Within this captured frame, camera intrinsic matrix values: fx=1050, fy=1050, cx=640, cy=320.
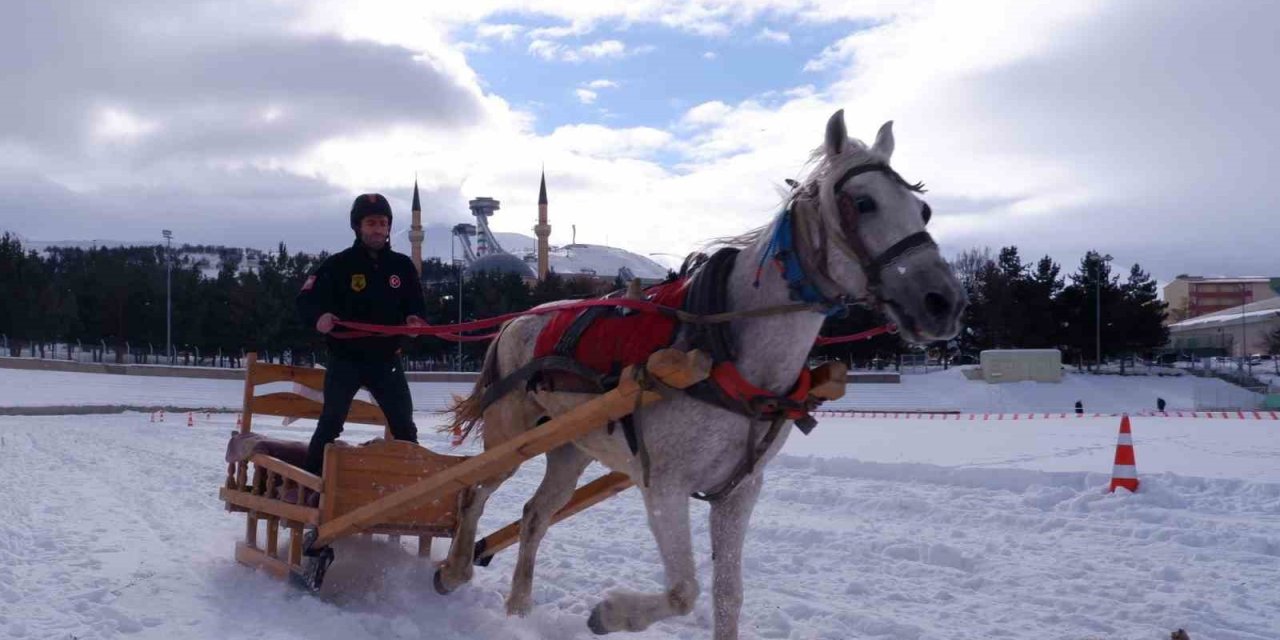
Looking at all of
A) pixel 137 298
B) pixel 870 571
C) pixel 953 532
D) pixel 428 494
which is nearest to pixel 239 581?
pixel 428 494

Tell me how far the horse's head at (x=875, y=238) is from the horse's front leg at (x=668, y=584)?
1.04 metres

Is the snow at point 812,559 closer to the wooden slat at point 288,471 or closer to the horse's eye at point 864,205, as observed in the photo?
the wooden slat at point 288,471

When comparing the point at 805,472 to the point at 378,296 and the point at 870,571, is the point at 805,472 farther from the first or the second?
the point at 378,296

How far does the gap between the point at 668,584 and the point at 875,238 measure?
1.53 metres

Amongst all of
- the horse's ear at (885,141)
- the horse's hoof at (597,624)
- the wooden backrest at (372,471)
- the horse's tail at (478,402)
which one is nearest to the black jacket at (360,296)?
the horse's tail at (478,402)

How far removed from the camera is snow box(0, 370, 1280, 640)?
5.00m

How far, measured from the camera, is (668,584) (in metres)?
4.02

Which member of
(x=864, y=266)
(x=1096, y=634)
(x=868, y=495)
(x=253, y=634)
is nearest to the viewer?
(x=864, y=266)

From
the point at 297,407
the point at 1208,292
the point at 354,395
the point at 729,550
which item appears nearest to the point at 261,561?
the point at 354,395

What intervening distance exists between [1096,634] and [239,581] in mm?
4413

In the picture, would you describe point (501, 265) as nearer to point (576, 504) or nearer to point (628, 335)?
point (576, 504)

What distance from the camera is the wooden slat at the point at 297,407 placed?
22.0 feet

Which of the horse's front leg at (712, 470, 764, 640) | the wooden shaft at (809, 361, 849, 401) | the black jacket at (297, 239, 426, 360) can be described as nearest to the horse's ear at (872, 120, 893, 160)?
the wooden shaft at (809, 361, 849, 401)

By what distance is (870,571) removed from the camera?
651cm
